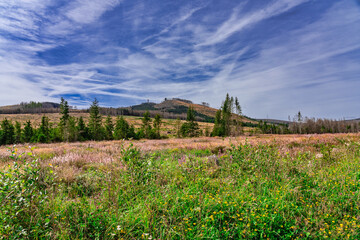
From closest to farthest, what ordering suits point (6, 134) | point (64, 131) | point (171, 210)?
point (171, 210)
point (6, 134)
point (64, 131)

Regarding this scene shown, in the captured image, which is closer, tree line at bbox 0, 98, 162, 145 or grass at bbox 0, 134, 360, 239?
grass at bbox 0, 134, 360, 239

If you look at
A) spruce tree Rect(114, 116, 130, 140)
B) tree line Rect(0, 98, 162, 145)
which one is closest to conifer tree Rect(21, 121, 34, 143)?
tree line Rect(0, 98, 162, 145)

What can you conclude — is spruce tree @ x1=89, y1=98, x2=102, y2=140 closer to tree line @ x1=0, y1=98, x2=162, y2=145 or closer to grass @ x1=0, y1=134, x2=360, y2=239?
tree line @ x1=0, y1=98, x2=162, y2=145

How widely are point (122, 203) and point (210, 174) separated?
280cm

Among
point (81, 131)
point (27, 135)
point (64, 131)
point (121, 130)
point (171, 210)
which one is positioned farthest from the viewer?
point (121, 130)

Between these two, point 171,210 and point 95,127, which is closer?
point 171,210

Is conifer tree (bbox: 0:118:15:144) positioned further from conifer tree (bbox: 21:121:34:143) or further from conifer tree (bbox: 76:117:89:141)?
conifer tree (bbox: 76:117:89:141)

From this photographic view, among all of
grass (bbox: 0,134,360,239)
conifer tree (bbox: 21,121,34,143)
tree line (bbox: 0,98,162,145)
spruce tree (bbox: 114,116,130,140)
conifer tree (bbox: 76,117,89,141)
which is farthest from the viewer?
spruce tree (bbox: 114,116,130,140)

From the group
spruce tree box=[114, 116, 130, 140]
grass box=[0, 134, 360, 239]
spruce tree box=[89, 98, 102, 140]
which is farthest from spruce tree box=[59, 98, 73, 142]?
grass box=[0, 134, 360, 239]

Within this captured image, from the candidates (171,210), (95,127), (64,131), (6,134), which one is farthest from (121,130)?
(171,210)

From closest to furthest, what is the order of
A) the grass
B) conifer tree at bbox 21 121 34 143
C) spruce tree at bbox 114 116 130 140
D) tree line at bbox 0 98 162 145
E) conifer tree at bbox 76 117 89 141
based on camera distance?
the grass, tree line at bbox 0 98 162 145, conifer tree at bbox 21 121 34 143, conifer tree at bbox 76 117 89 141, spruce tree at bbox 114 116 130 140

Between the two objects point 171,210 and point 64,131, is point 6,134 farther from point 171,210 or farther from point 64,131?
point 171,210

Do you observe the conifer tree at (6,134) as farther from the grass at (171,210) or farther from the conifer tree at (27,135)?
the grass at (171,210)

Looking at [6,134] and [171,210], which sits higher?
[6,134]
